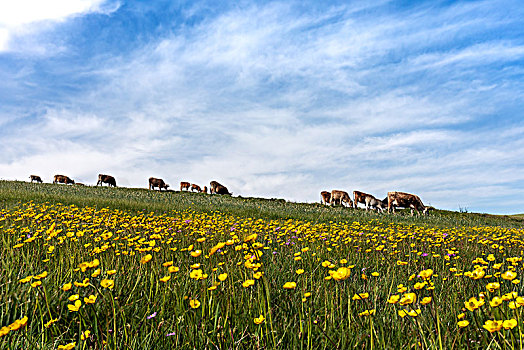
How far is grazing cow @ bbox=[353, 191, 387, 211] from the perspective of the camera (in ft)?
123

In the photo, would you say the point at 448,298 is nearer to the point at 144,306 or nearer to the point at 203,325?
the point at 203,325

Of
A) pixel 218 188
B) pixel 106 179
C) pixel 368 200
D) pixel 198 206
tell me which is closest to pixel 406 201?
pixel 368 200

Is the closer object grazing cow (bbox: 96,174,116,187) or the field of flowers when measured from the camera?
the field of flowers

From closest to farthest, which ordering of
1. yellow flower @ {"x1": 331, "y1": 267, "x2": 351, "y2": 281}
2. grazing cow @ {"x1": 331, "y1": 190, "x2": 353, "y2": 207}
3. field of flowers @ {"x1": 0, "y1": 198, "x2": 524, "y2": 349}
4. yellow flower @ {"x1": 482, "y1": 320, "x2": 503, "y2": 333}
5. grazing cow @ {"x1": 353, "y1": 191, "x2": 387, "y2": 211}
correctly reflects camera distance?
yellow flower @ {"x1": 482, "y1": 320, "x2": 503, "y2": 333} → yellow flower @ {"x1": 331, "y1": 267, "x2": 351, "y2": 281} → field of flowers @ {"x1": 0, "y1": 198, "x2": 524, "y2": 349} → grazing cow @ {"x1": 353, "y1": 191, "x2": 387, "y2": 211} → grazing cow @ {"x1": 331, "y1": 190, "x2": 353, "y2": 207}

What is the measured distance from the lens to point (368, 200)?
37500 millimetres

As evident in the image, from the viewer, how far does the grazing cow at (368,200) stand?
37344 mm

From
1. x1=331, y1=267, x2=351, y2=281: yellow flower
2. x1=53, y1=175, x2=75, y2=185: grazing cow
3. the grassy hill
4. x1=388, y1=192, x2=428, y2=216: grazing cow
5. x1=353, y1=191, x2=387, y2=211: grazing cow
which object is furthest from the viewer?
x1=53, y1=175, x2=75, y2=185: grazing cow

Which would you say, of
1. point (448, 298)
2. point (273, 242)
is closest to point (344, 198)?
point (273, 242)

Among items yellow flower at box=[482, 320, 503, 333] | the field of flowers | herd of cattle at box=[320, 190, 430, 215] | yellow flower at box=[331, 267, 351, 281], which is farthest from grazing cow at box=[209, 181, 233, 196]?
yellow flower at box=[482, 320, 503, 333]

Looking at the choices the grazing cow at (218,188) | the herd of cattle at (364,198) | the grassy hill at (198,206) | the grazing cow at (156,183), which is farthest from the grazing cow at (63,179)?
the grassy hill at (198,206)

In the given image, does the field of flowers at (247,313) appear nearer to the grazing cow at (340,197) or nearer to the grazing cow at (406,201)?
the grazing cow at (406,201)

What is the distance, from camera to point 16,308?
9.53ft

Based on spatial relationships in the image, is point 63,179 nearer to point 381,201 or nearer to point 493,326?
point 381,201

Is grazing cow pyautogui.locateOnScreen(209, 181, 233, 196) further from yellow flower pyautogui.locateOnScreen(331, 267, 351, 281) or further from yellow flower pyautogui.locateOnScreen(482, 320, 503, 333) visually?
yellow flower pyautogui.locateOnScreen(482, 320, 503, 333)
